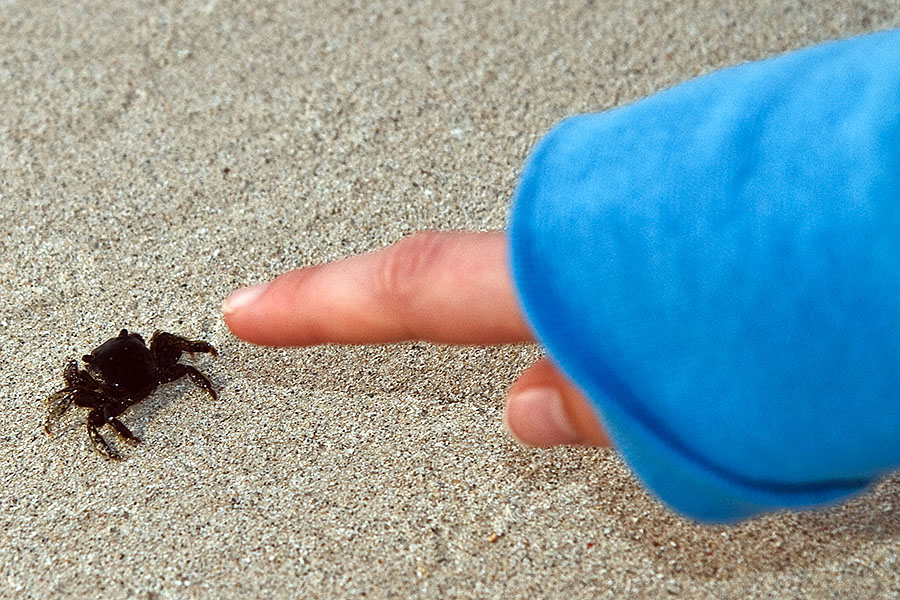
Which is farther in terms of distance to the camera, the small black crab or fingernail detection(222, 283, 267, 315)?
the small black crab

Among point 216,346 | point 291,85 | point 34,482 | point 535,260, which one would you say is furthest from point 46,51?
point 535,260

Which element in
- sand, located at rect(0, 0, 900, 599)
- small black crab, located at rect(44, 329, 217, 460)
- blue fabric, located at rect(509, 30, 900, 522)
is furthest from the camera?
small black crab, located at rect(44, 329, 217, 460)

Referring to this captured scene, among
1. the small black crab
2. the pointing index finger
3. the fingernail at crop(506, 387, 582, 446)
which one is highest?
the pointing index finger

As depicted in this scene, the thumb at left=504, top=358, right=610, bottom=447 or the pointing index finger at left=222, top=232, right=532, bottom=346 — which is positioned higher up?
the pointing index finger at left=222, top=232, right=532, bottom=346

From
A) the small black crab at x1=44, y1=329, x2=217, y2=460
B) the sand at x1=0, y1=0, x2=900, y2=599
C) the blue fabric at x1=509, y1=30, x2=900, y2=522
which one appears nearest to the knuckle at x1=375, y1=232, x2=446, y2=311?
the blue fabric at x1=509, y1=30, x2=900, y2=522

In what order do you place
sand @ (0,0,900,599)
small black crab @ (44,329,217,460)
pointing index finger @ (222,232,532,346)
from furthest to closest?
small black crab @ (44,329,217,460), sand @ (0,0,900,599), pointing index finger @ (222,232,532,346)

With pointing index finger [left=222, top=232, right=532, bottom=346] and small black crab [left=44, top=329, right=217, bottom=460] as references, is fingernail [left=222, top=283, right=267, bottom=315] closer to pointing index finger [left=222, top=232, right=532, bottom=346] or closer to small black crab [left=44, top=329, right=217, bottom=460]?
pointing index finger [left=222, top=232, right=532, bottom=346]

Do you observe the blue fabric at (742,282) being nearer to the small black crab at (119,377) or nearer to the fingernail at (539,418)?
the fingernail at (539,418)

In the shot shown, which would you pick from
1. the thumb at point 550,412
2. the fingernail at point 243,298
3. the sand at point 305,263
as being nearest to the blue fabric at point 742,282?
the thumb at point 550,412
